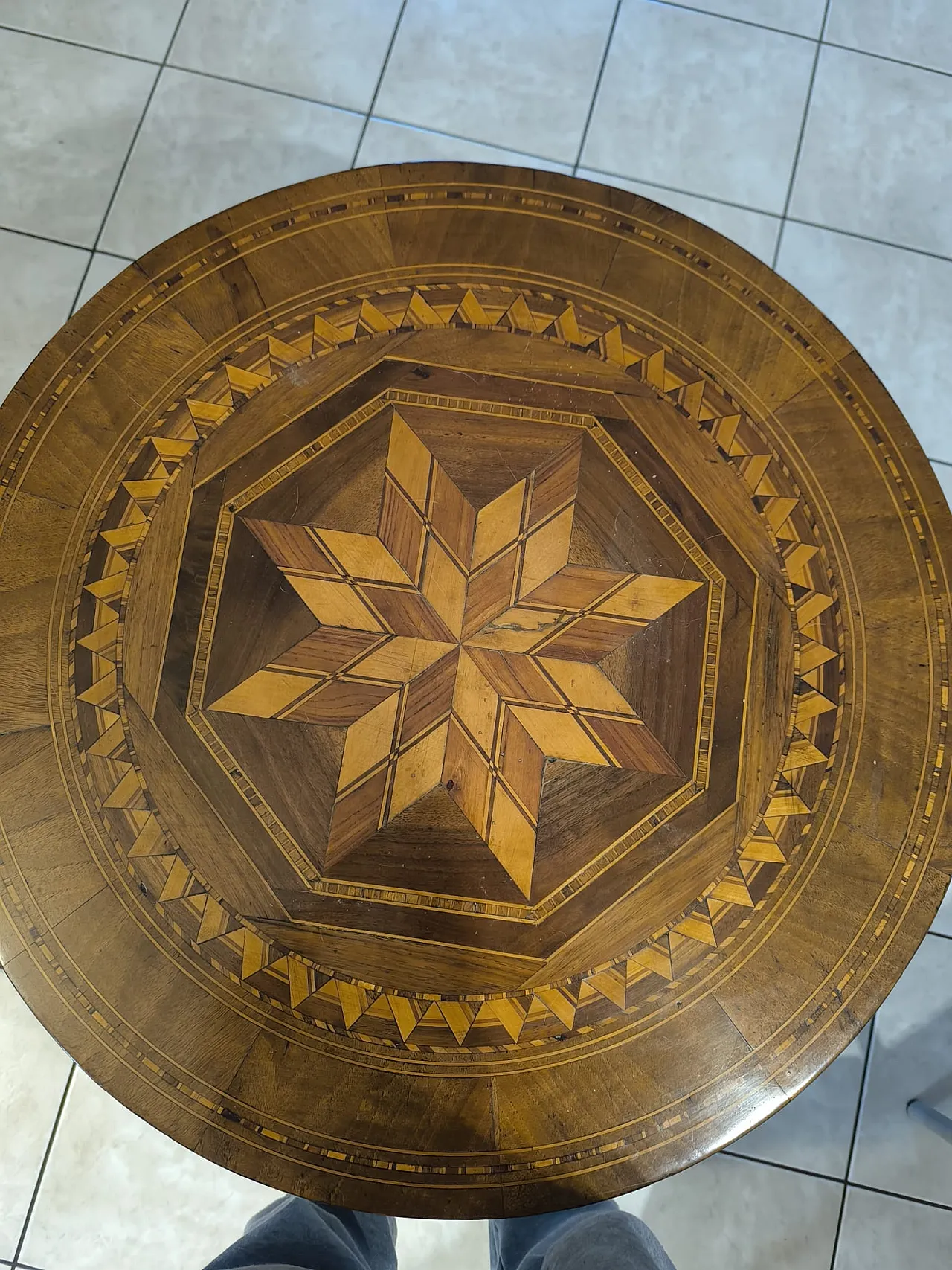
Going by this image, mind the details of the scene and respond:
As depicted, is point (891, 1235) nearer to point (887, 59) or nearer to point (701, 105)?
point (701, 105)

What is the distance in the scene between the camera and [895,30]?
1.85 m

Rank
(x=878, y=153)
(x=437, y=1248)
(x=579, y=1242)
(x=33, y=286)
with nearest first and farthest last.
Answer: (x=579, y=1242)
(x=437, y=1248)
(x=33, y=286)
(x=878, y=153)

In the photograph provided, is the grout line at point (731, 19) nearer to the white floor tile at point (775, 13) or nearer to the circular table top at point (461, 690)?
the white floor tile at point (775, 13)

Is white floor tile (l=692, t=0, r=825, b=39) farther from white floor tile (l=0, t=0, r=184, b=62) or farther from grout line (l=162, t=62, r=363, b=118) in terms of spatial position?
white floor tile (l=0, t=0, r=184, b=62)

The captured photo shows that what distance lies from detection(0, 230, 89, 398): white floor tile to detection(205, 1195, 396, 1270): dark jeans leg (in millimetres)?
1523

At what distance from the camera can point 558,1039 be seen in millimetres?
903

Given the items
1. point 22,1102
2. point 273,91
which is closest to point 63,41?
point 273,91

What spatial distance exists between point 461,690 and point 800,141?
152 centimetres

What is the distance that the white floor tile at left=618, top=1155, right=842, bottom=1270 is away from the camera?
1.42 m

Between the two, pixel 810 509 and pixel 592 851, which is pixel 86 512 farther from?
pixel 810 509

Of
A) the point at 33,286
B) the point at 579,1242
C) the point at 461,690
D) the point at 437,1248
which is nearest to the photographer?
the point at 461,690

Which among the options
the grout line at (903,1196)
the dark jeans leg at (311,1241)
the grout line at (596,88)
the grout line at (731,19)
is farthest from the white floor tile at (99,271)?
the grout line at (903,1196)

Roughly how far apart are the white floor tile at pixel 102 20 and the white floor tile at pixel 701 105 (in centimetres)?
91

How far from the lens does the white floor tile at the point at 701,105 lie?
1.76m
